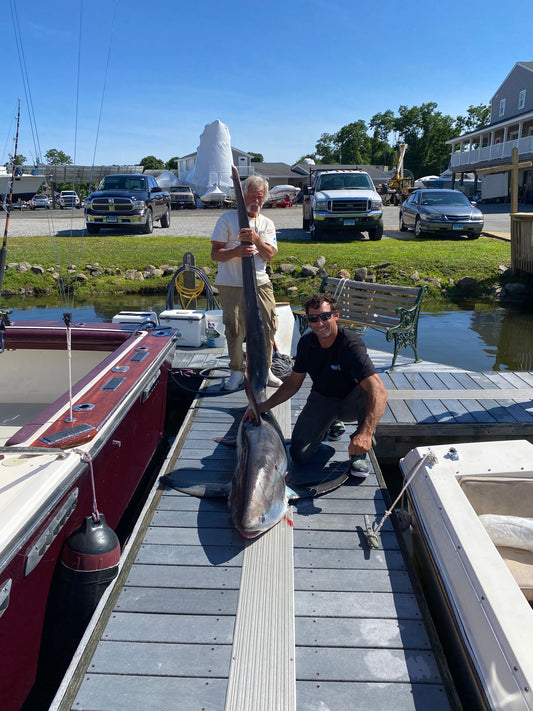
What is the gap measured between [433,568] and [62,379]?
350cm

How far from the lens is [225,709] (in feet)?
6.26

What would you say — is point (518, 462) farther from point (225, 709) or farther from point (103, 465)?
point (103, 465)

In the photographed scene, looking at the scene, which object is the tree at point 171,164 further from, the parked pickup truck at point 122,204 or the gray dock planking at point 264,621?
the gray dock planking at point 264,621

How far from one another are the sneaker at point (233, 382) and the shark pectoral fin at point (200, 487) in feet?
5.11

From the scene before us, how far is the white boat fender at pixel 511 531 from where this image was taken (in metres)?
2.68

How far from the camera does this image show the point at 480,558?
7.37 ft

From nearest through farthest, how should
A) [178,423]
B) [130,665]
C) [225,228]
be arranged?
[130,665], [225,228], [178,423]

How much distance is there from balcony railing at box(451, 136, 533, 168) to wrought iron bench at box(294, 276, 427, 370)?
23309 mm

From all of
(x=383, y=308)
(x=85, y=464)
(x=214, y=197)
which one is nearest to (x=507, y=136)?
(x=214, y=197)

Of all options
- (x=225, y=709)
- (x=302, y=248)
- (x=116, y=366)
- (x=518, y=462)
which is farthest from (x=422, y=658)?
(x=302, y=248)

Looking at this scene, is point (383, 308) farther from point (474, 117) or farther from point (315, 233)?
point (474, 117)

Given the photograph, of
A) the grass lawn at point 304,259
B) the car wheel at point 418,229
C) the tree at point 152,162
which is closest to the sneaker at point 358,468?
the grass lawn at point 304,259

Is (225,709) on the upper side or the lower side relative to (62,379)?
lower

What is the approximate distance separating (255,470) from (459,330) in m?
7.47
